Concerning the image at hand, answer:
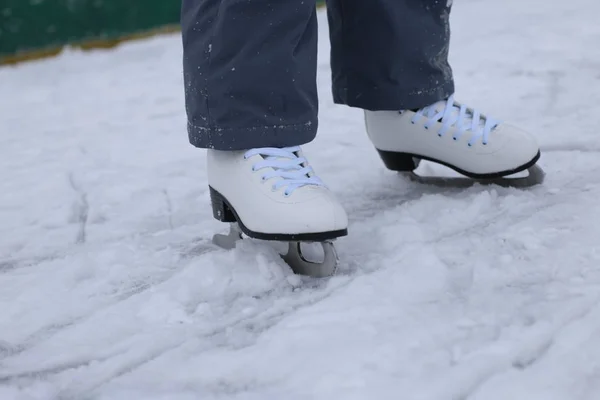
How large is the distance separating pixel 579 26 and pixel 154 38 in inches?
68.5

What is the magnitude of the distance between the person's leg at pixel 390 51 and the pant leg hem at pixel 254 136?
8.4 inches

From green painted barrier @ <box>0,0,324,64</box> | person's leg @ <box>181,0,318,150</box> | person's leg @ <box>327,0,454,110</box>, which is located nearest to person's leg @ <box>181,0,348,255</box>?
person's leg @ <box>181,0,318,150</box>

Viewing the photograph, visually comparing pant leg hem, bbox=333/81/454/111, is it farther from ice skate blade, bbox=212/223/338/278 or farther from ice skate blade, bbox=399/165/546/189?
ice skate blade, bbox=212/223/338/278

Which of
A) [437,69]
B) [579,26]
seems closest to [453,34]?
[579,26]

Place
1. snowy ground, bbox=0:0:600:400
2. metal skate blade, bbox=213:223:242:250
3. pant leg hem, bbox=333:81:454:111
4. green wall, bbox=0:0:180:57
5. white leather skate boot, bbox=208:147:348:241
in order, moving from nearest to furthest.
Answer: snowy ground, bbox=0:0:600:400 < white leather skate boot, bbox=208:147:348:241 < metal skate blade, bbox=213:223:242:250 < pant leg hem, bbox=333:81:454:111 < green wall, bbox=0:0:180:57

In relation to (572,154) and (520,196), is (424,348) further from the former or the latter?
(572,154)

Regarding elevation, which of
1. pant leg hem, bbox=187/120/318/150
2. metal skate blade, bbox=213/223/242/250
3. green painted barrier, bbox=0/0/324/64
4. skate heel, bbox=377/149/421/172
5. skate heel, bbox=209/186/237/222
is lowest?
green painted barrier, bbox=0/0/324/64

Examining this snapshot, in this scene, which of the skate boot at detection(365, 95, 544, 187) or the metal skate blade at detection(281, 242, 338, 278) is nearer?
the metal skate blade at detection(281, 242, 338, 278)

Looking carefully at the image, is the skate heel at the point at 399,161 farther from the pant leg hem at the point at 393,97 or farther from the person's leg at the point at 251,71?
the person's leg at the point at 251,71

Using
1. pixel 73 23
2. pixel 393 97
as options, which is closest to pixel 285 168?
pixel 393 97

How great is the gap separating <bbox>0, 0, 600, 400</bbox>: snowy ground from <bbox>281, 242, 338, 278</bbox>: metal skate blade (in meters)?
0.02

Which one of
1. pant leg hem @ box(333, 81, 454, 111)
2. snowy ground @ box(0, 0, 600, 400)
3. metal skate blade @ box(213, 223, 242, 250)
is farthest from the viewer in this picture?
pant leg hem @ box(333, 81, 454, 111)

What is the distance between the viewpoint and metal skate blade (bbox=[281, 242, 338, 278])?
0.85 meters

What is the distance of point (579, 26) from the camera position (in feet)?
7.52
